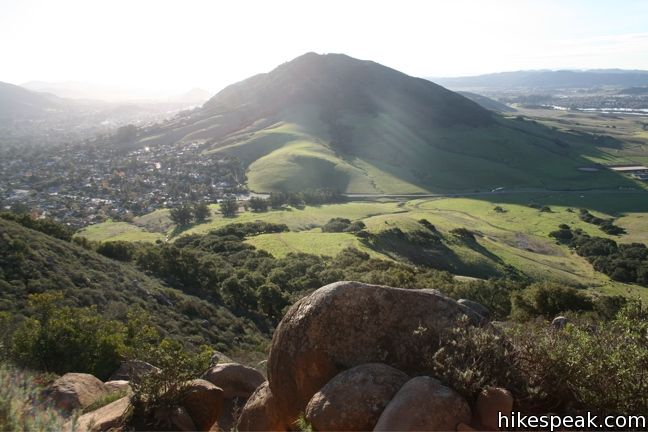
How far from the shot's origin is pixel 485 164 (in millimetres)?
183500

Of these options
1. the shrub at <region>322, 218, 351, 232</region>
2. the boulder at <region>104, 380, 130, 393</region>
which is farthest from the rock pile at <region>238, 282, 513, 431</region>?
the shrub at <region>322, 218, 351, 232</region>

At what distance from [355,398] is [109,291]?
108 ft

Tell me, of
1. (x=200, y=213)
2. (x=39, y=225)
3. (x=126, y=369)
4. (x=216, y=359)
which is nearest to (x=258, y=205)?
(x=200, y=213)

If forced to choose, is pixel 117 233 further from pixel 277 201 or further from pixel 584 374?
pixel 584 374

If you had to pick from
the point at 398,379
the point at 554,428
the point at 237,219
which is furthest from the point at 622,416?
the point at 237,219

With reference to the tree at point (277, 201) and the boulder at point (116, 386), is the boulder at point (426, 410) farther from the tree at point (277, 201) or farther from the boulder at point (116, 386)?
the tree at point (277, 201)

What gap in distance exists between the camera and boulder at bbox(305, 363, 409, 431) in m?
8.80

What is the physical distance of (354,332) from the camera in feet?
34.5

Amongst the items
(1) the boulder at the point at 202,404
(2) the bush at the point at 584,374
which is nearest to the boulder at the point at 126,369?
(1) the boulder at the point at 202,404

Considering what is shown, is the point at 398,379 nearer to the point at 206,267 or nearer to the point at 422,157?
the point at 206,267

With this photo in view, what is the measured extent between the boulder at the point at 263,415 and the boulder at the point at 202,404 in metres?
0.88

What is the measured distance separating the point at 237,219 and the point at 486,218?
62908 mm

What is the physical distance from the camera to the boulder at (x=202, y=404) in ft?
41.2

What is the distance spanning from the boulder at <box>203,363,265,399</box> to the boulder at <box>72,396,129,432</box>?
12.9ft
